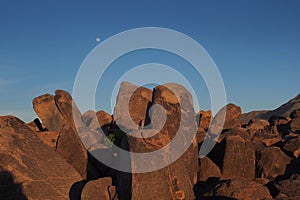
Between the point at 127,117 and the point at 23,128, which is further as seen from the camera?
the point at 127,117

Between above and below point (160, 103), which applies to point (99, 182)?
below

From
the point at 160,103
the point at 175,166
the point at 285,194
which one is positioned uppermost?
the point at 160,103

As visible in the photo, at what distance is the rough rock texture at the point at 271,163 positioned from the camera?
43.6ft

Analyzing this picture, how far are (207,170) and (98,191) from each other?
153 inches

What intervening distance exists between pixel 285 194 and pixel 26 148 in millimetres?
7901

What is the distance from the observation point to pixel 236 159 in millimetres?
13469

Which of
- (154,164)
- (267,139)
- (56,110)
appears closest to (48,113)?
(56,110)

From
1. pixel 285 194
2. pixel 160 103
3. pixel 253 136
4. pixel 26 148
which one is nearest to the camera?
pixel 285 194

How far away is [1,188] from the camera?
35.6 feet

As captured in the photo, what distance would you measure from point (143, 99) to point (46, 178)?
38.8ft

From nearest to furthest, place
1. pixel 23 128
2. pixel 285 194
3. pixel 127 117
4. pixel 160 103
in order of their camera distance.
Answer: pixel 285 194 → pixel 23 128 → pixel 160 103 → pixel 127 117

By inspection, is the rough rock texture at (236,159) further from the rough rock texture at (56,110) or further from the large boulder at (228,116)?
the large boulder at (228,116)

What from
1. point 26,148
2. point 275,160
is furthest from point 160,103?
point 26,148

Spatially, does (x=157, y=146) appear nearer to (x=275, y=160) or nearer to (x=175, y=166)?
(x=175, y=166)
